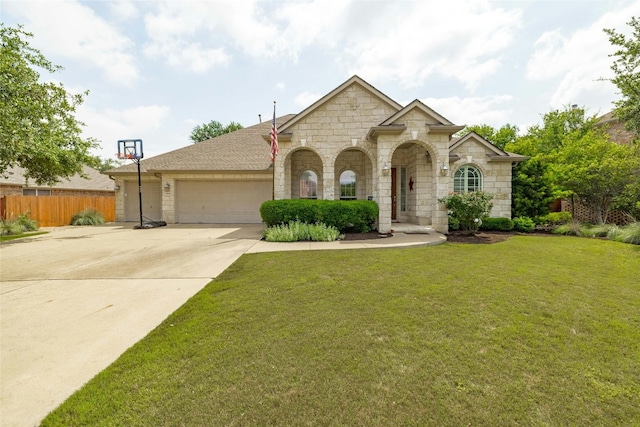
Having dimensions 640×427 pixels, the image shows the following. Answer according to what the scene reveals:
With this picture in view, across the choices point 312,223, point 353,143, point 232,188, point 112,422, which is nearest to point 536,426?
point 112,422

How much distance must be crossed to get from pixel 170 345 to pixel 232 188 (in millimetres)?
14373

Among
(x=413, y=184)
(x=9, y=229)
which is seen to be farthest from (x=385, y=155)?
(x=9, y=229)

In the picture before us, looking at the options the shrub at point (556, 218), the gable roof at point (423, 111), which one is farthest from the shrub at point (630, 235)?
the gable roof at point (423, 111)

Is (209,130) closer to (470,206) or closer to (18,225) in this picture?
(18,225)

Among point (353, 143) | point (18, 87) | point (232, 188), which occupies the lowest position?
point (232, 188)

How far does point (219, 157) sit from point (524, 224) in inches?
648

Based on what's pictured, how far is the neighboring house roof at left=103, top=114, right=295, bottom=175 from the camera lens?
51.4ft

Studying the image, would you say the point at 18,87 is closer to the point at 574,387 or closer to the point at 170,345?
the point at 170,345

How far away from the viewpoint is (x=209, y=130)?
39.1 meters

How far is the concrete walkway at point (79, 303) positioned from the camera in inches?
92.6

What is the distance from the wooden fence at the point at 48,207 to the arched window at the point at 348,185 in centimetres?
1682

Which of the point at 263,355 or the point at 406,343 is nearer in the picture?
the point at 263,355

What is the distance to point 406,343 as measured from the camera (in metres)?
2.80

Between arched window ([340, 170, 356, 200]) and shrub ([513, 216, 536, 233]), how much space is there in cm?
747
